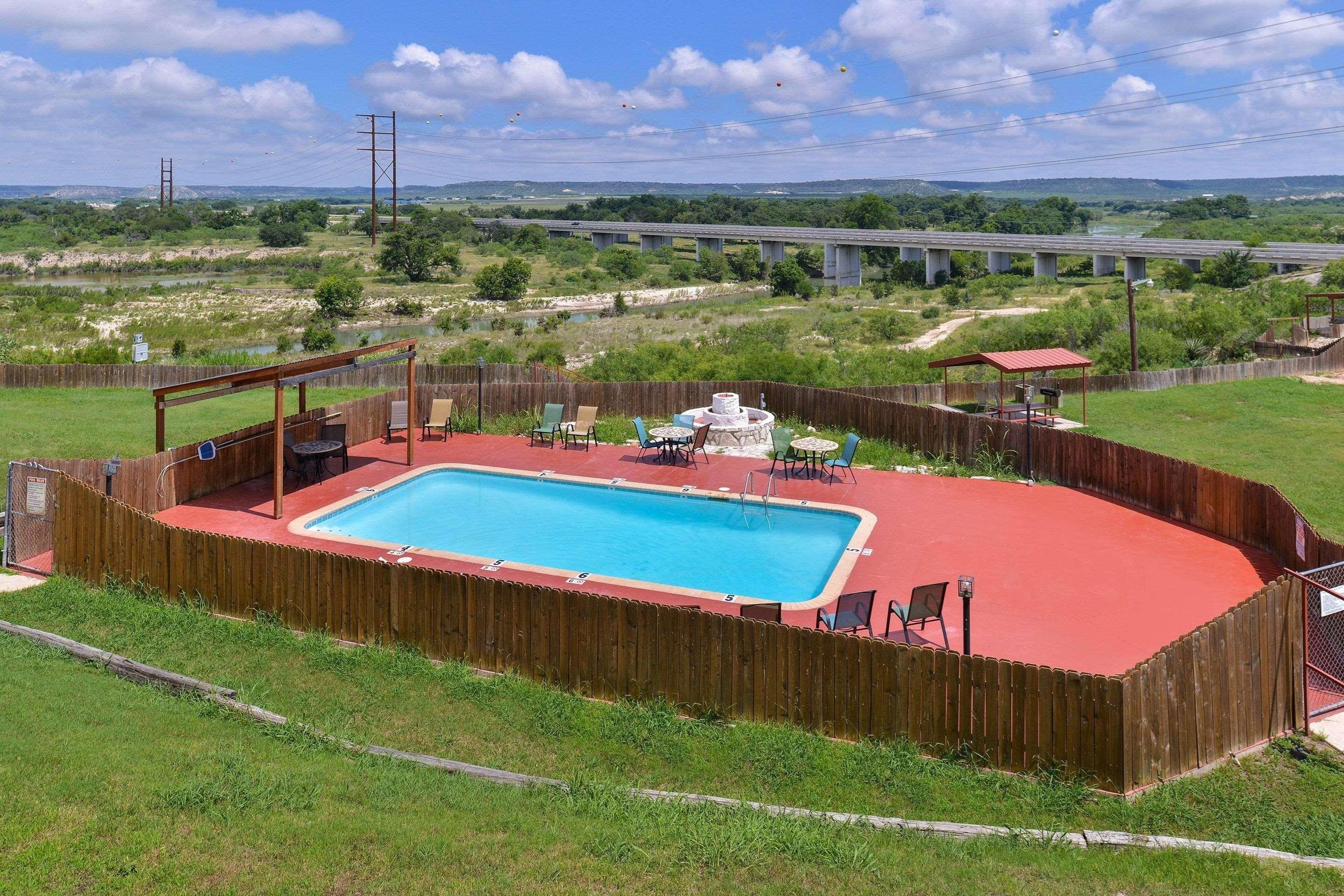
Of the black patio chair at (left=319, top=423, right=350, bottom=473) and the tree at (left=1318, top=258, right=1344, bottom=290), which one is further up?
the tree at (left=1318, top=258, right=1344, bottom=290)

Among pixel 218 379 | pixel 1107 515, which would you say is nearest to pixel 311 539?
pixel 218 379

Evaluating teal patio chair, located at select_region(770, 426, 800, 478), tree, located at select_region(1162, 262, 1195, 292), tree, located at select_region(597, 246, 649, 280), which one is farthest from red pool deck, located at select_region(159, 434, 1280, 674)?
tree, located at select_region(597, 246, 649, 280)

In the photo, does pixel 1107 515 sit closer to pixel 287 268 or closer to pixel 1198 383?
pixel 1198 383

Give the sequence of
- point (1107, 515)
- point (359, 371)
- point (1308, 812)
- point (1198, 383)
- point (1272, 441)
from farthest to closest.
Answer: point (359, 371) → point (1198, 383) → point (1272, 441) → point (1107, 515) → point (1308, 812)

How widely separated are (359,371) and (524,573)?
695 inches

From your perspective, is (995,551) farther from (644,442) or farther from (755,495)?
(644,442)

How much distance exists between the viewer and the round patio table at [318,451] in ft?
62.8

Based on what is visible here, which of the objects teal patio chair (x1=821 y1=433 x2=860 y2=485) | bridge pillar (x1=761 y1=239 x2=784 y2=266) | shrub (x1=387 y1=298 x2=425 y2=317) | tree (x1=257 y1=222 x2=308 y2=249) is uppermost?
tree (x1=257 y1=222 x2=308 y2=249)

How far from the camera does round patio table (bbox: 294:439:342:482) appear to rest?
1916 centimetres

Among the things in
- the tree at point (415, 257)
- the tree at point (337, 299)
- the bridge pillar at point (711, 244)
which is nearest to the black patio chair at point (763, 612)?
the tree at point (337, 299)

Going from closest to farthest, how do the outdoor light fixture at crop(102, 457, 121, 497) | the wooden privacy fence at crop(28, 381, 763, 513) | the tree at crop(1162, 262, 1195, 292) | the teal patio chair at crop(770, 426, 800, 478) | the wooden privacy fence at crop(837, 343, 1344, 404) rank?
the outdoor light fixture at crop(102, 457, 121, 497) → the wooden privacy fence at crop(28, 381, 763, 513) → the teal patio chair at crop(770, 426, 800, 478) → the wooden privacy fence at crop(837, 343, 1344, 404) → the tree at crop(1162, 262, 1195, 292)

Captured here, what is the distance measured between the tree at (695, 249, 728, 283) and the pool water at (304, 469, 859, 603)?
7099 cm

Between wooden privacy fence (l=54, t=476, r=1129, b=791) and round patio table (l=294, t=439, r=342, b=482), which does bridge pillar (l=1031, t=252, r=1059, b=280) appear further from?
wooden privacy fence (l=54, t=476, r=1129, b=791)

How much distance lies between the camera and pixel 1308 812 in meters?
8.27
